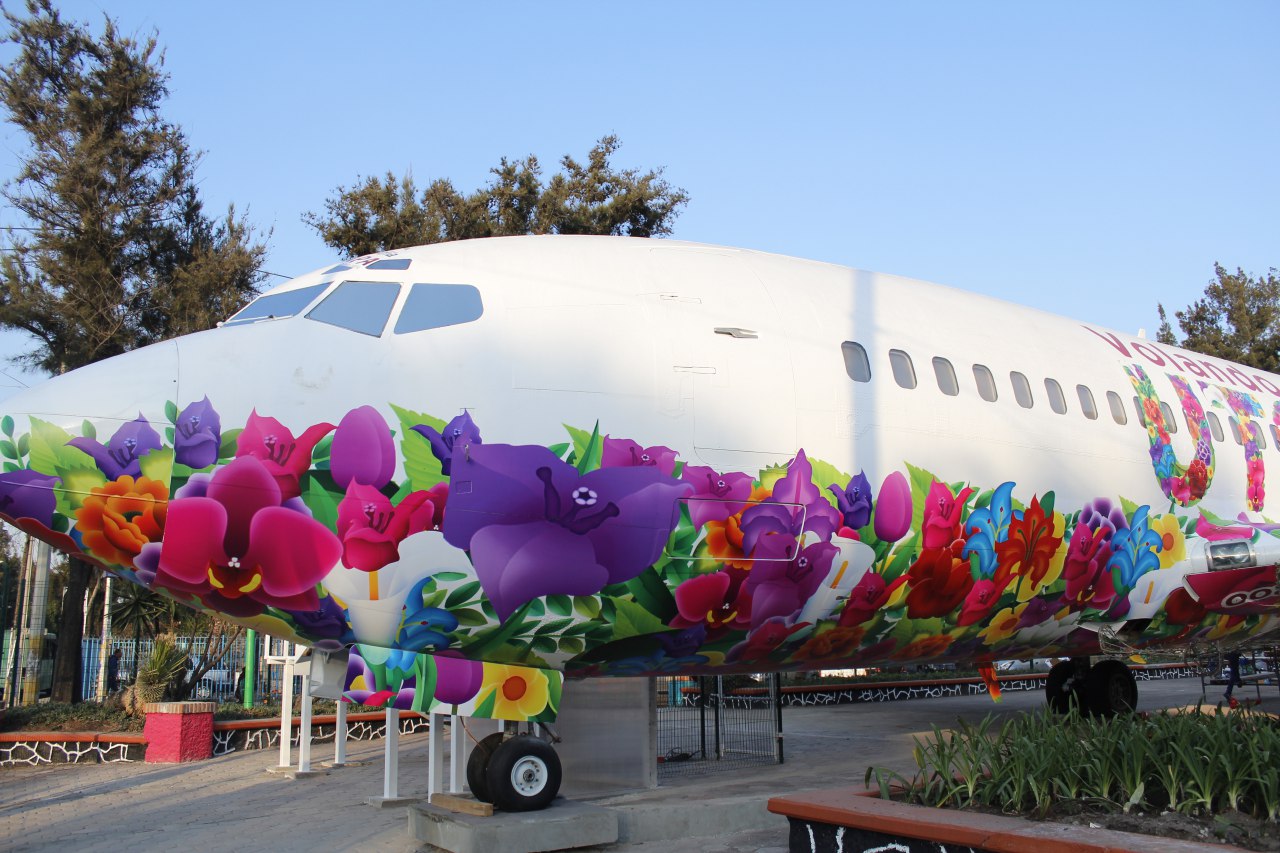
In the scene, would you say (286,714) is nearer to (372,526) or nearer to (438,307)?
(372,526)

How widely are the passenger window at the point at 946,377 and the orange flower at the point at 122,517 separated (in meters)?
6.90

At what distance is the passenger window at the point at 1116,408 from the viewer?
12.6 metres

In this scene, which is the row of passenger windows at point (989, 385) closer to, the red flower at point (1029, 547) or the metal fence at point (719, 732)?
the red flower at point (1029, 547)

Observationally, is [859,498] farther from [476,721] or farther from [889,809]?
[476,721]

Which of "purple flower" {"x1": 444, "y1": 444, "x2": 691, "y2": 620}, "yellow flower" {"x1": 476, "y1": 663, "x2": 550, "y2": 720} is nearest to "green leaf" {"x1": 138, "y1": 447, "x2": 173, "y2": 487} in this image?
"purple flower" {"x1": 444, "y1": 444, "x2": 691, "y2": 620}

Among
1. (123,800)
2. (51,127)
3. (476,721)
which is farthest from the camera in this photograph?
(51,127)

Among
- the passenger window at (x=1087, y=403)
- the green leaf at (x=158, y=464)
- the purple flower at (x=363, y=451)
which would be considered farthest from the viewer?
the passenger window at (x=1087, y=403)

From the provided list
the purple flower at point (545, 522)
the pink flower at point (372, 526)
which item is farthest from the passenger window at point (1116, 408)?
the pink flower at point (372, 526)

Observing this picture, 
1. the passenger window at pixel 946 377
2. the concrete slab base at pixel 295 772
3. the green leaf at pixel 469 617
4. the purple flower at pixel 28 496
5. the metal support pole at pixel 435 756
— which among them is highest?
the passenger window at pixel 946 377

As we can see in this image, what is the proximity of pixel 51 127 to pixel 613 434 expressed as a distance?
20.5 m

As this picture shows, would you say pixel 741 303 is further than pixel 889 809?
Yes

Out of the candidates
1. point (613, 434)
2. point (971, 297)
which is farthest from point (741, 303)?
point (971, 297)

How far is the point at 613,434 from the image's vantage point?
858 cm

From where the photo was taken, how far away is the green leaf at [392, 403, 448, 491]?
8062mm
